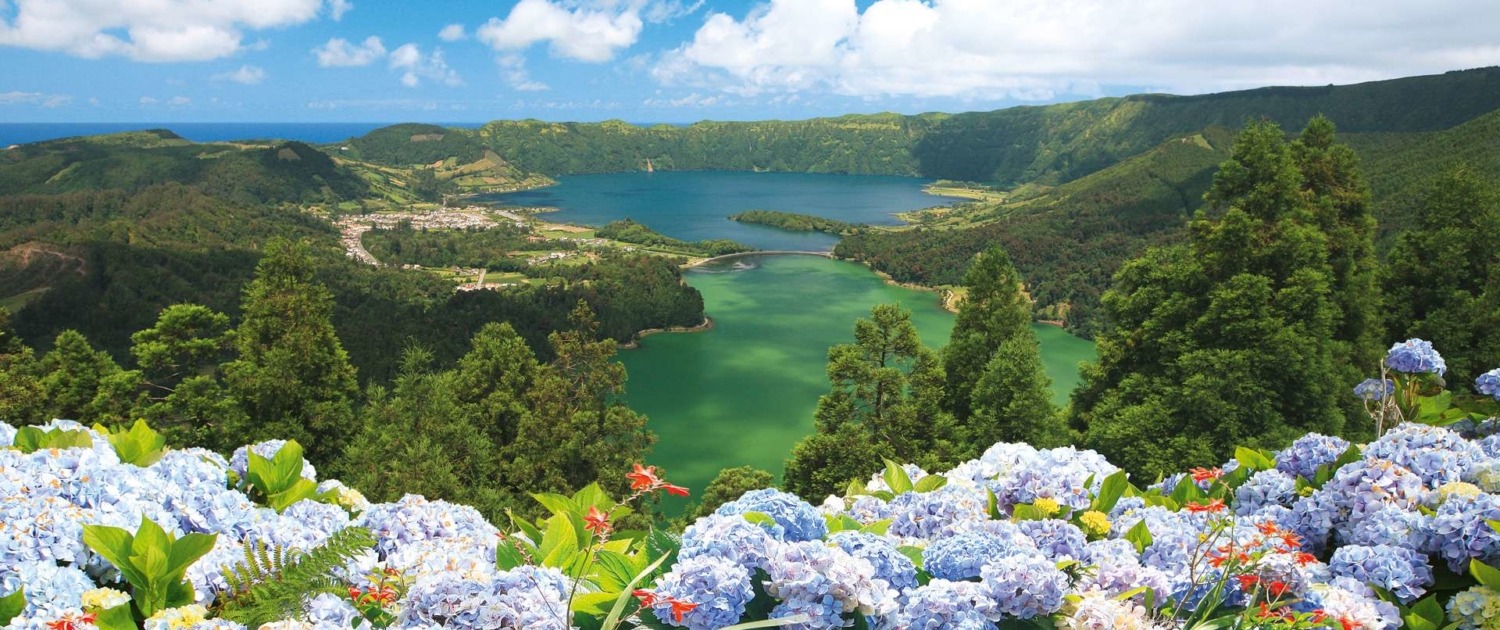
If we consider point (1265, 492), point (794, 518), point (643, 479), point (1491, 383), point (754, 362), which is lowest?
point (754, 362)

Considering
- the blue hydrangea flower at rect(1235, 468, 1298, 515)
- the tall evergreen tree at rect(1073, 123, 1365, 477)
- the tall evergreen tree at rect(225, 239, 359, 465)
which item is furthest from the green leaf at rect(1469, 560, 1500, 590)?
the tall evergreen tree at rect(225, 239, 359, 465)

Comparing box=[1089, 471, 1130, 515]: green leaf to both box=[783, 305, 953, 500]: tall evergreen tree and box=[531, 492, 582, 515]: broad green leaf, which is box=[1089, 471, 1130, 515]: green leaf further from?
box=[783, 305, 953, 500]: tall evergreen tree

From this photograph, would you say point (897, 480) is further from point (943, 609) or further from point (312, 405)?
point (312, 405)

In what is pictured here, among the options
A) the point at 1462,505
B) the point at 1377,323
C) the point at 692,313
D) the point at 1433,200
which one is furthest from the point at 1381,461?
the point at 692,313

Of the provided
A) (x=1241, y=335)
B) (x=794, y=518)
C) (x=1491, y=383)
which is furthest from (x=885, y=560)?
(x=1241, y=335)

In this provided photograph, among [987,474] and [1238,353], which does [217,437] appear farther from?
[1238,353]

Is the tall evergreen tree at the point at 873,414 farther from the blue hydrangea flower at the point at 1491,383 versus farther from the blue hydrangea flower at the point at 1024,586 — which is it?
the blue hydrangea flower at the point at 1024,586

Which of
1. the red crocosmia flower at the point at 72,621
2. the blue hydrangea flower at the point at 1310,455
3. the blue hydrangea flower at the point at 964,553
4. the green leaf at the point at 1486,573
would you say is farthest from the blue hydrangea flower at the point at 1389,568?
the red crocosmia flower at the point at 72,621
